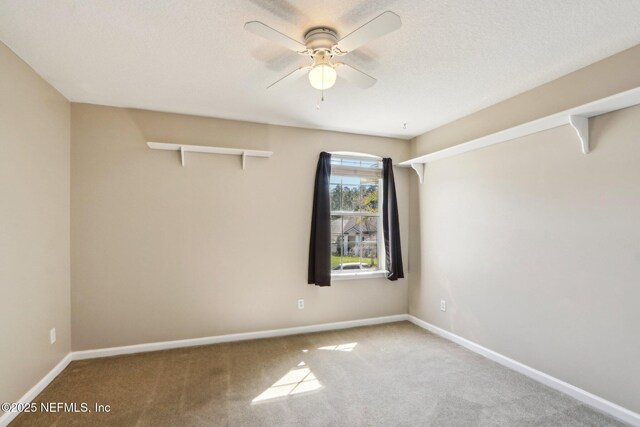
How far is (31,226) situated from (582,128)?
4320mm

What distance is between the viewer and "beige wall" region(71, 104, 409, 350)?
3.24 metres

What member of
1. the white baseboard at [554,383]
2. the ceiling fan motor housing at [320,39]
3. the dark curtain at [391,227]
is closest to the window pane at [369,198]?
the dark curtain at [391,227]

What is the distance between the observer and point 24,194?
2.43m

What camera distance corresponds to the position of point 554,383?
2.62 metres

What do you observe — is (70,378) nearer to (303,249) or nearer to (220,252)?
(220,252)

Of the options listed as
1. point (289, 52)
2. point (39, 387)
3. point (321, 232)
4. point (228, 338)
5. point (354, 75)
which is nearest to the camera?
point (354, 75)

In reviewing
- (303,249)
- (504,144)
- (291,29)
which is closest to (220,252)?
(303,249)

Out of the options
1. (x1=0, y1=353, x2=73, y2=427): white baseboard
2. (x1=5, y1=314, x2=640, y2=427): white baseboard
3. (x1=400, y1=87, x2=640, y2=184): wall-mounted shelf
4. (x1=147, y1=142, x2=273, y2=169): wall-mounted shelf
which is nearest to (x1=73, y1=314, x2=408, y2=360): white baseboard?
(x1=5, y1=314, x2=640, y2=427): white baseboard

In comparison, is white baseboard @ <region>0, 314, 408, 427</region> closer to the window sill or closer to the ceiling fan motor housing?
the window sill

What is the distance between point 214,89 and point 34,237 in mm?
1900

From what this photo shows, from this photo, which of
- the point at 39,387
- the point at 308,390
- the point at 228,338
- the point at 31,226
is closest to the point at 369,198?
the point at 228,338

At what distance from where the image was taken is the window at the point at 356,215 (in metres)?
4.30

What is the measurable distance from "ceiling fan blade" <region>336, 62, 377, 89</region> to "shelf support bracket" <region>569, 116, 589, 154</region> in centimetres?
155

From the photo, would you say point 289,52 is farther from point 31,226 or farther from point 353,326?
point 353,326
